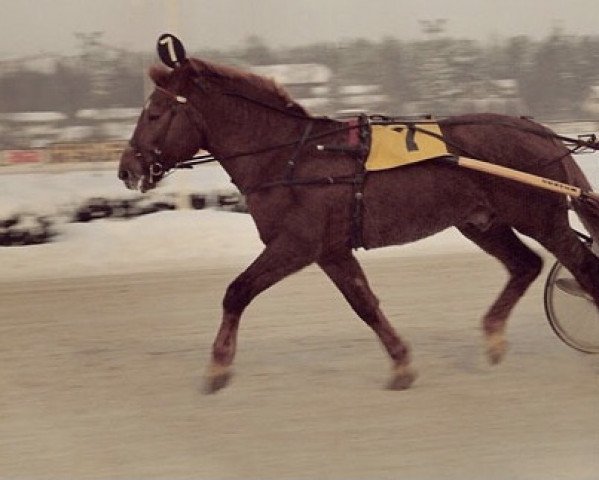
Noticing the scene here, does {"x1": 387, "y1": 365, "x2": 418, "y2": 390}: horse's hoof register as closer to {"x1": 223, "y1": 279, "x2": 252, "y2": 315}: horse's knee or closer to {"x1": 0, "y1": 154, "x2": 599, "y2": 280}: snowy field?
{"x1": 223, "y1": 279, "x2": 252, "y2": 315}: horse's knee

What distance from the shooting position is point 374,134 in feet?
11.5

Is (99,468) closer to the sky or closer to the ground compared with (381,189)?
closer to the ground

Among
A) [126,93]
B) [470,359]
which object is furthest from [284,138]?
[126,93]

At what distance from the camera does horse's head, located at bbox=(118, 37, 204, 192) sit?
3.39 metres

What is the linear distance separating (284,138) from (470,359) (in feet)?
3.84

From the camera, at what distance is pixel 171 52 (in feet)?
11.0

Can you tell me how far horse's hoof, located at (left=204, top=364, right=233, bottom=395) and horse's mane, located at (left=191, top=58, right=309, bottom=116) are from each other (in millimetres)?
966

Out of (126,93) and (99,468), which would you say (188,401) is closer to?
(99,468)

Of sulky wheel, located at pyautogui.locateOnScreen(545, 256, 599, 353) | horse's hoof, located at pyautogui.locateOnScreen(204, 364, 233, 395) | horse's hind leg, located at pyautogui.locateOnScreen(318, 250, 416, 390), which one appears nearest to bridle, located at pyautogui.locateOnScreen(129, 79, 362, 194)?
horse's hind leg, located at pyautogui.locateOnScreen(318, 250, 416, 390)

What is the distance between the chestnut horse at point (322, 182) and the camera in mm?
3389

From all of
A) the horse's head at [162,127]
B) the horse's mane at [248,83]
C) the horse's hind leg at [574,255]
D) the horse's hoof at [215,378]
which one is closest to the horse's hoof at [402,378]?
the horse's hoof at [215,378]

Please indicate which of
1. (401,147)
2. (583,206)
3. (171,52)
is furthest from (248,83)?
(583,206)

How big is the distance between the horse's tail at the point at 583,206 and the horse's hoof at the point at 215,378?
142 centimetres

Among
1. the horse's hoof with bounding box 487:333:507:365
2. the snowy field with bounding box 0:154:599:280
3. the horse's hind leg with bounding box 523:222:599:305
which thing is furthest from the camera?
the snowy field with bounding box 0:154:599:280
